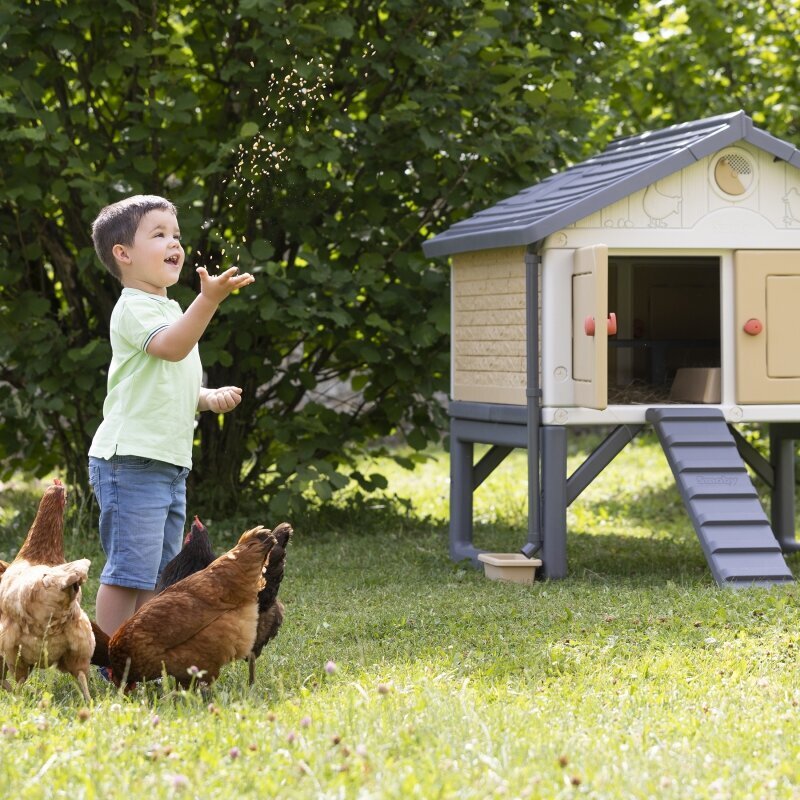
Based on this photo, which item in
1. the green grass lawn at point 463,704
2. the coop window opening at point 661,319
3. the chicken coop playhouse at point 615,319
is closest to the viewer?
the green grass lawn at point 463,704

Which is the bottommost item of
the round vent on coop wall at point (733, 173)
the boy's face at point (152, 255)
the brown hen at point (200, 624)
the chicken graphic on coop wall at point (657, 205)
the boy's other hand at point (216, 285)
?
the brown hen at point (200, 624)

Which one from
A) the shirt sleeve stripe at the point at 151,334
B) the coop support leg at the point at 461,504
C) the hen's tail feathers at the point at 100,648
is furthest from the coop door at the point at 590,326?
the hen's tail feathers at the point at 100,648

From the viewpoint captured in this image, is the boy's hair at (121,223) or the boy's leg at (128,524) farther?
the boy's hair at (121,223)

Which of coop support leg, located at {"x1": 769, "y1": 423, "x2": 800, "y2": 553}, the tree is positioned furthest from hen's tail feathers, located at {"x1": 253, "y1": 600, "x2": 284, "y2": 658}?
coop support leg, located at {"x1": 769, "y1": 423, "x2": 800, "y2": 553}

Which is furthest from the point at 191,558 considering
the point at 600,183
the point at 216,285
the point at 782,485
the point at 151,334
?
the point at 782,485

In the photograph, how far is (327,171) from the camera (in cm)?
782

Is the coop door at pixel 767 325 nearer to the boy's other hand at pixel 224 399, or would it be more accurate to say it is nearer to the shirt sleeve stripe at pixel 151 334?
the boy's other hand at pixel 224 399

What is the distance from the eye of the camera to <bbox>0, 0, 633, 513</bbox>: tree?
7.62 metres

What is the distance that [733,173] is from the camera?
673cm

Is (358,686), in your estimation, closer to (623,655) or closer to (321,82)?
(623,655)

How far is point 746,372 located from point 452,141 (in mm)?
2407

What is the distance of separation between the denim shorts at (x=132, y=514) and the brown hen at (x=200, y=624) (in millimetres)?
416

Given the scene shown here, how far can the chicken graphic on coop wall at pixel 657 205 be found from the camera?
662 cm

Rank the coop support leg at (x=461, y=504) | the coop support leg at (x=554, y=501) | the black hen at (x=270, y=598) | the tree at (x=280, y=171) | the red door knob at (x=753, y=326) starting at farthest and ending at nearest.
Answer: the tree at (x=280, y=171) → the coop support leg at (x=461, y=504) → the red door knob at (x=753, y=326) → the coop support leg at (x=554, y=501) → the black hen at (x=270, y=598)
